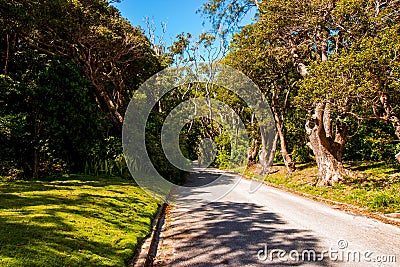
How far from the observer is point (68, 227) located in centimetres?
480

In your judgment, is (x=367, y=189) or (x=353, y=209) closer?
(x=353, y=209)

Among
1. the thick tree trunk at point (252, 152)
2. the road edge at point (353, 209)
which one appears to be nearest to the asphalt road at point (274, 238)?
the road edge at point (353, 209)

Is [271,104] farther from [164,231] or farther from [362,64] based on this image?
[164,231]

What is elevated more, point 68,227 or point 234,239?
point 68,227

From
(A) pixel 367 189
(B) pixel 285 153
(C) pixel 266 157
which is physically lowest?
(A) pixel 367 189

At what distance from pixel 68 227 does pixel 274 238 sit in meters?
3.84

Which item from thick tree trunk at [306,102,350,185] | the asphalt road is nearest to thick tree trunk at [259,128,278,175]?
thick tree trunk at [306,102,350,185]

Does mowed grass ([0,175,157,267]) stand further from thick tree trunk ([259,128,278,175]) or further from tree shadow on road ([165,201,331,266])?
thick tree trunk ([259,128,278,175])

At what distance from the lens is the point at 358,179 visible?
40.7 feet

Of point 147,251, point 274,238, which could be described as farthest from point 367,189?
point 147,251

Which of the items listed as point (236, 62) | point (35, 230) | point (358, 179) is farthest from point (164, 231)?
point (236, 62)

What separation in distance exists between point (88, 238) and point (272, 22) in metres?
11.5

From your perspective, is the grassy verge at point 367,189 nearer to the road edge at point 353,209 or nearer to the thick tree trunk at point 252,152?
the road edge at point 353,209

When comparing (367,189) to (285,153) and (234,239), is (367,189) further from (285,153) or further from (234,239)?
(285,153)
